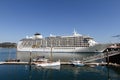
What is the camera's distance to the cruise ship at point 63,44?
135 metres

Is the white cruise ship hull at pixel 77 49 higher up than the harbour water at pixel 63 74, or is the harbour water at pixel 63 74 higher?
the white cruise ship hull at pixel 77 49

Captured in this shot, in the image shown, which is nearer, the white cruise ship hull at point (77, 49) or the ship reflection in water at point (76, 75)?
the ship reflection in water at point (76, 75)

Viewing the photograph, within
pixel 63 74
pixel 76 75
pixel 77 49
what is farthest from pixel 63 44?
pixel 76 75

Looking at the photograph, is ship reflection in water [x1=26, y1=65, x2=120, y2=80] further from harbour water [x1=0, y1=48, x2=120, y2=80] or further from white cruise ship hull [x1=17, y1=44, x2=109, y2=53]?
white cruise ship hull [x1=17, y1=44, x2=109, y2=53]

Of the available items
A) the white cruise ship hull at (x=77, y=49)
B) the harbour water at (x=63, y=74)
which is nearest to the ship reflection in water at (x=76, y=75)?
the harbour water at (x=63, y=74)

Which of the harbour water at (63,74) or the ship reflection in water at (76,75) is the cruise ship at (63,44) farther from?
the ship reflection in water at (76,75)

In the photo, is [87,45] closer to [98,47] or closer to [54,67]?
[98,47]

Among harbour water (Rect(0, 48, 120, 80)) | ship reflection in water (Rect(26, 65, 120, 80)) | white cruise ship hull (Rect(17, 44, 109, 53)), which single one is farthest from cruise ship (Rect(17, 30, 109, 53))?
ship reflection in water (Rect(26, 65, 120, 80))

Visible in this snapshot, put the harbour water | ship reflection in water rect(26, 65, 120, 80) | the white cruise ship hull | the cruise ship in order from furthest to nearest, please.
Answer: the cruise ship, the white cruise ship hull, the harbour water, ship reflection in water rect(26, 65, 120, 80)

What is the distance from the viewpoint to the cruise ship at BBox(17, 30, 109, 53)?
135413 millimetres

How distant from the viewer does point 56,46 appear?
14588cm

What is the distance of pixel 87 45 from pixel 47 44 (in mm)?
31704

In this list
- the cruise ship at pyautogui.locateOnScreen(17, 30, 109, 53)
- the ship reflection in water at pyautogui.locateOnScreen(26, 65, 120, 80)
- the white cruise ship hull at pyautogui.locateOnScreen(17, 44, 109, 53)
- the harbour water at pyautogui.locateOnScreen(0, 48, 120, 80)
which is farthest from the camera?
the cruise ship at pyautogui.locateOnScreen(17, 30, 109, 53)

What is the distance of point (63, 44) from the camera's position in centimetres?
14488
